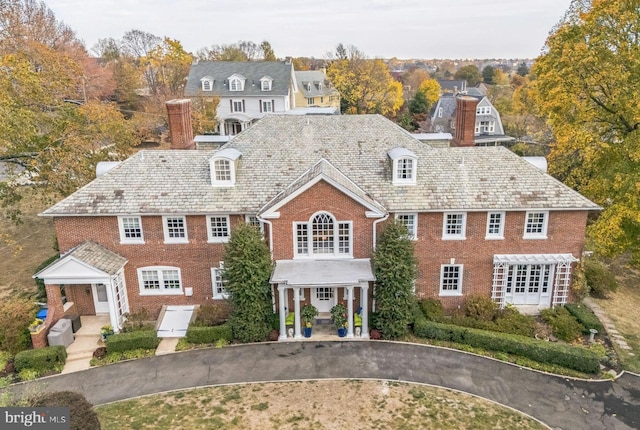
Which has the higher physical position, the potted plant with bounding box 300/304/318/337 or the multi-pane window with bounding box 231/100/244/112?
the multi-pane window with bounding box 231/100/244/112

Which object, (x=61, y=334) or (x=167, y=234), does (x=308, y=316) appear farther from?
(x=61, y=334)

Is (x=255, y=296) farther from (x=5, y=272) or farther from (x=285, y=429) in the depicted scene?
(x=5, y=272)

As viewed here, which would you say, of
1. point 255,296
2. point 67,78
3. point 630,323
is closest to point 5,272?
point 67,78

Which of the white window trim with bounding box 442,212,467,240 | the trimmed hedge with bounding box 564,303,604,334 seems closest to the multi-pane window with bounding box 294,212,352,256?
the white window trim with bounding box 442,212,467,240

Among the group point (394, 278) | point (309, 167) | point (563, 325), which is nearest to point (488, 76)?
point (309, 167)

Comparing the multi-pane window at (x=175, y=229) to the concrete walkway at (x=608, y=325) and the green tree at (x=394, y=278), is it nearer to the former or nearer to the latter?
the green tree at (x=394, y=278)

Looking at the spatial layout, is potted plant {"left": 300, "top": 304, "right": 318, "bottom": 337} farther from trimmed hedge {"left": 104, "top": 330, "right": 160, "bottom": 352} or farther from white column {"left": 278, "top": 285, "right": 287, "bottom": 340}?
trimmed hedge {"left": 104, "top": 330, "right": 160, "bottom": 352}

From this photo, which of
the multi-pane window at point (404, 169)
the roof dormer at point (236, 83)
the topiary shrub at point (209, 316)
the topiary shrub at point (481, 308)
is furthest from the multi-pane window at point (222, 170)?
the roof dormer at point (236, 83)
